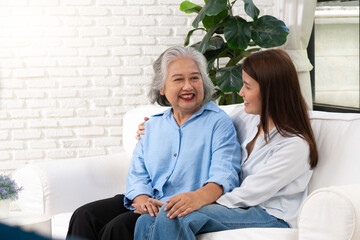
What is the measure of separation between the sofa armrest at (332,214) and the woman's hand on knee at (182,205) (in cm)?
37

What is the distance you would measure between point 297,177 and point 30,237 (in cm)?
139

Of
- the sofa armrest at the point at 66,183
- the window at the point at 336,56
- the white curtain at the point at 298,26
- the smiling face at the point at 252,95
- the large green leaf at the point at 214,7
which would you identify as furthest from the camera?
the window at the point at 336,56

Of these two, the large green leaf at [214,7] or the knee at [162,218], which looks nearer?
the knee at [162,218]

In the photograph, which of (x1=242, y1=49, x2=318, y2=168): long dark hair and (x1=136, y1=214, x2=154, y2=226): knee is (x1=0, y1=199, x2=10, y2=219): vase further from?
(x1=242, y1=49, x2=318, y2=168): long dark hair

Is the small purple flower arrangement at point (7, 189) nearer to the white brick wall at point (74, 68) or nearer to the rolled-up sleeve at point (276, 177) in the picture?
the rolled-up sleeve at point (276, 177)

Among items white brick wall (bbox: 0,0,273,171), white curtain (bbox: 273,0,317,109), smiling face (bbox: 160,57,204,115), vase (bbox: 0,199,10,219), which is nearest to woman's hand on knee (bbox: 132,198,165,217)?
smiling face (bbox: 160,57,204,115)

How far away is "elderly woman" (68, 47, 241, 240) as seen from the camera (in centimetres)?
170

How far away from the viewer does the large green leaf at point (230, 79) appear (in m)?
2.92

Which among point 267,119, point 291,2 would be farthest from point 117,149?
point 267,119

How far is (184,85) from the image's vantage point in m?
1.92

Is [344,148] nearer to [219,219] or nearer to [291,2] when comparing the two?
[219,219]

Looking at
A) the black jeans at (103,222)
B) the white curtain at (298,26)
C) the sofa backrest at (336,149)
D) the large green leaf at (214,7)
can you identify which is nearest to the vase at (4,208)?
the black jeans at (103,222)

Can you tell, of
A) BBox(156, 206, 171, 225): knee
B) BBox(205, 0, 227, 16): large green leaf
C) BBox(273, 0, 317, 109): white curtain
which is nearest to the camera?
BBox(156, 206, 171, 225): knee

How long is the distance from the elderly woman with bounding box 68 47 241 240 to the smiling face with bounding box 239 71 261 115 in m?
0.15
